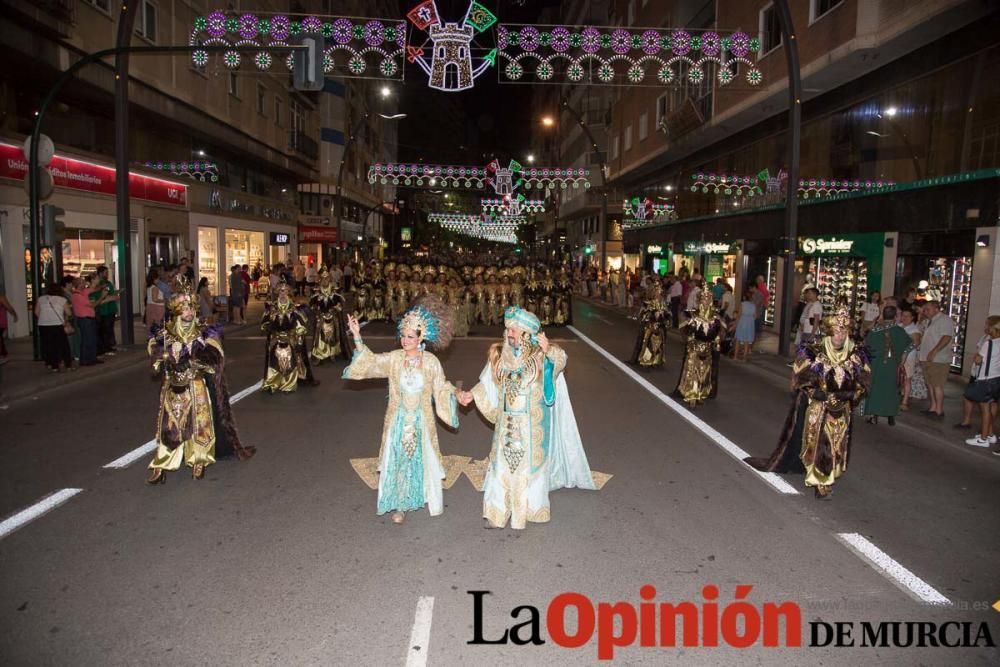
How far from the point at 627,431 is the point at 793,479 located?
7.40ft

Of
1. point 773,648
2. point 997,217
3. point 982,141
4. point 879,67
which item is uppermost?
point 879,67

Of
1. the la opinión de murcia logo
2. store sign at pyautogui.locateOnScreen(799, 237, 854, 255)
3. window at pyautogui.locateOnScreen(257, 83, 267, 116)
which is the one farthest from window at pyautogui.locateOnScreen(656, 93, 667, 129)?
the la opinión de murcia logo

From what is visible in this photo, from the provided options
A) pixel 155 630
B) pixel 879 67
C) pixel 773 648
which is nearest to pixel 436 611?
pixel 155 630

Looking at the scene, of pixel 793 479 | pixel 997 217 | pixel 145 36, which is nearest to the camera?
pixel 793 479

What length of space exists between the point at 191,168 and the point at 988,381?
23988 millimetres

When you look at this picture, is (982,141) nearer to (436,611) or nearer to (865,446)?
(865,446)

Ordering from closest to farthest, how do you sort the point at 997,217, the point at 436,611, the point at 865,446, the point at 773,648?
1. the point at 773,648
2. the point at 436,611
3. the point at 865,446
4. the point at 997,217

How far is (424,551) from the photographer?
5129mm

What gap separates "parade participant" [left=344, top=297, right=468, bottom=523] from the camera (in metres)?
5.61

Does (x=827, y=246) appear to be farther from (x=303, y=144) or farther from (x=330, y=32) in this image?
(x=303, y=144)

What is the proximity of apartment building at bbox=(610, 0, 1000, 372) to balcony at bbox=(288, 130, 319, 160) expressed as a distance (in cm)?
1900

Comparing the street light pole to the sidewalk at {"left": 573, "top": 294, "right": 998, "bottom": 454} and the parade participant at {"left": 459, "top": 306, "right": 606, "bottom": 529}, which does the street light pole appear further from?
the parade participant at {"left": 459, "top": 306, "right": 606, "bottom": 529}

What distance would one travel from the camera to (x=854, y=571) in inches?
195

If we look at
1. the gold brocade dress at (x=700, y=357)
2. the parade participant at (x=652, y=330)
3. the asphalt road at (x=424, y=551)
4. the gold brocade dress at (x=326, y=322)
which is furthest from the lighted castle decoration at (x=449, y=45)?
the asphalt road at (x=424, y=551)
